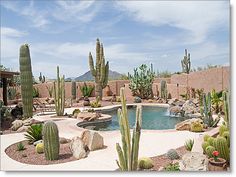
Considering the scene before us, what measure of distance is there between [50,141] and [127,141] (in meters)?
1.52

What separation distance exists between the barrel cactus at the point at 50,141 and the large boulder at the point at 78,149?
11.9 inches

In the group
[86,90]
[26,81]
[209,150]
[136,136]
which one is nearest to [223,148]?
[209,150]

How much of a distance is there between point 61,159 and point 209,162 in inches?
89.1

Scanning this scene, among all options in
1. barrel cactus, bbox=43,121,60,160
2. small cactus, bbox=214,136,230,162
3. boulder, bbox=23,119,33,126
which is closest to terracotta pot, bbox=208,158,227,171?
small cactus, bbox=214,136,230,162

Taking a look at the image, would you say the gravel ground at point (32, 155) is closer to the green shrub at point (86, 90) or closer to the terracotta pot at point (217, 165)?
the terracotta pot at point (217, 165)

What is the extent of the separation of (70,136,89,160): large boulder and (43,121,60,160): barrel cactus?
303 mm

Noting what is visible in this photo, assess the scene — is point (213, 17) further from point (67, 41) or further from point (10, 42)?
point (10, 42)

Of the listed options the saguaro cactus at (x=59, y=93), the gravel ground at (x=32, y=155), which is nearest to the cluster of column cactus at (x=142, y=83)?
the saguaro cactus at (x=59, y=93)

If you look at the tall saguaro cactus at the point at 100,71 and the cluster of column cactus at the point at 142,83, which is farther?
the cluster of column cactus at the point at 142,83

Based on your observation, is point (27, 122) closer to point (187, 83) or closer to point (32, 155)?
point (32, 155)

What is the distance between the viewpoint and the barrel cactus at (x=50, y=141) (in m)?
5.05

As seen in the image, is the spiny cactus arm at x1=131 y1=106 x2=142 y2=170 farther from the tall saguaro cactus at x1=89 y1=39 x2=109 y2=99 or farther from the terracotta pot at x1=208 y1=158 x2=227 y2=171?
the tall saguaro cactus at x1=89 y1=39 x2=109 y2=99

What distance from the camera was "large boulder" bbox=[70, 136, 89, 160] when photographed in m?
5.18

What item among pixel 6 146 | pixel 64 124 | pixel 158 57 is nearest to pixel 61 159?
pixel 6 146
